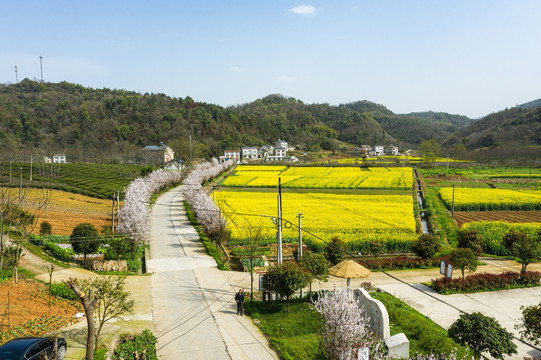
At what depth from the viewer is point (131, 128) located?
143 meters

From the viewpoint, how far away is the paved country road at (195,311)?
13.4 m

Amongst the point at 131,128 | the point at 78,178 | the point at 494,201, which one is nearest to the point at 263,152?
the point at 131,128

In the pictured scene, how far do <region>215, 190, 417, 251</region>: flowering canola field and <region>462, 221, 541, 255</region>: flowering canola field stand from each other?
18.2 feet

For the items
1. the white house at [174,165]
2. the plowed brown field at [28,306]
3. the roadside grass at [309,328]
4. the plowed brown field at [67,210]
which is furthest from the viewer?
the white house at [174,165]

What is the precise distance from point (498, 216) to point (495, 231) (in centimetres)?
1172

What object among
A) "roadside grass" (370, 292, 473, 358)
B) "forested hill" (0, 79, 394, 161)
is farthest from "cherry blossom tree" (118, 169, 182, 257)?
"forested hill" (0, 79, 394, 161)

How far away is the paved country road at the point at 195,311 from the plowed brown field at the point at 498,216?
1114 inches

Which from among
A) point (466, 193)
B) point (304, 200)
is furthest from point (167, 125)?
point (466, 193)

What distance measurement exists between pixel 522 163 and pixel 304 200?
80956 mm

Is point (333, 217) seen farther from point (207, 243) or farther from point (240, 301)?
point (240, 301)

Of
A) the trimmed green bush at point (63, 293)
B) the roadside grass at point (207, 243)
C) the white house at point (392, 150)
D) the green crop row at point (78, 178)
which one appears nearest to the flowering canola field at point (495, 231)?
the roadside grass at point (207, 243)

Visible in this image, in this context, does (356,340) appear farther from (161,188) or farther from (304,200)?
(161,188)

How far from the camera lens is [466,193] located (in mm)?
54188

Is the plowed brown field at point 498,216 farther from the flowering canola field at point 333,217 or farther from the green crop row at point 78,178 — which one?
the green crop row at point 78,178
